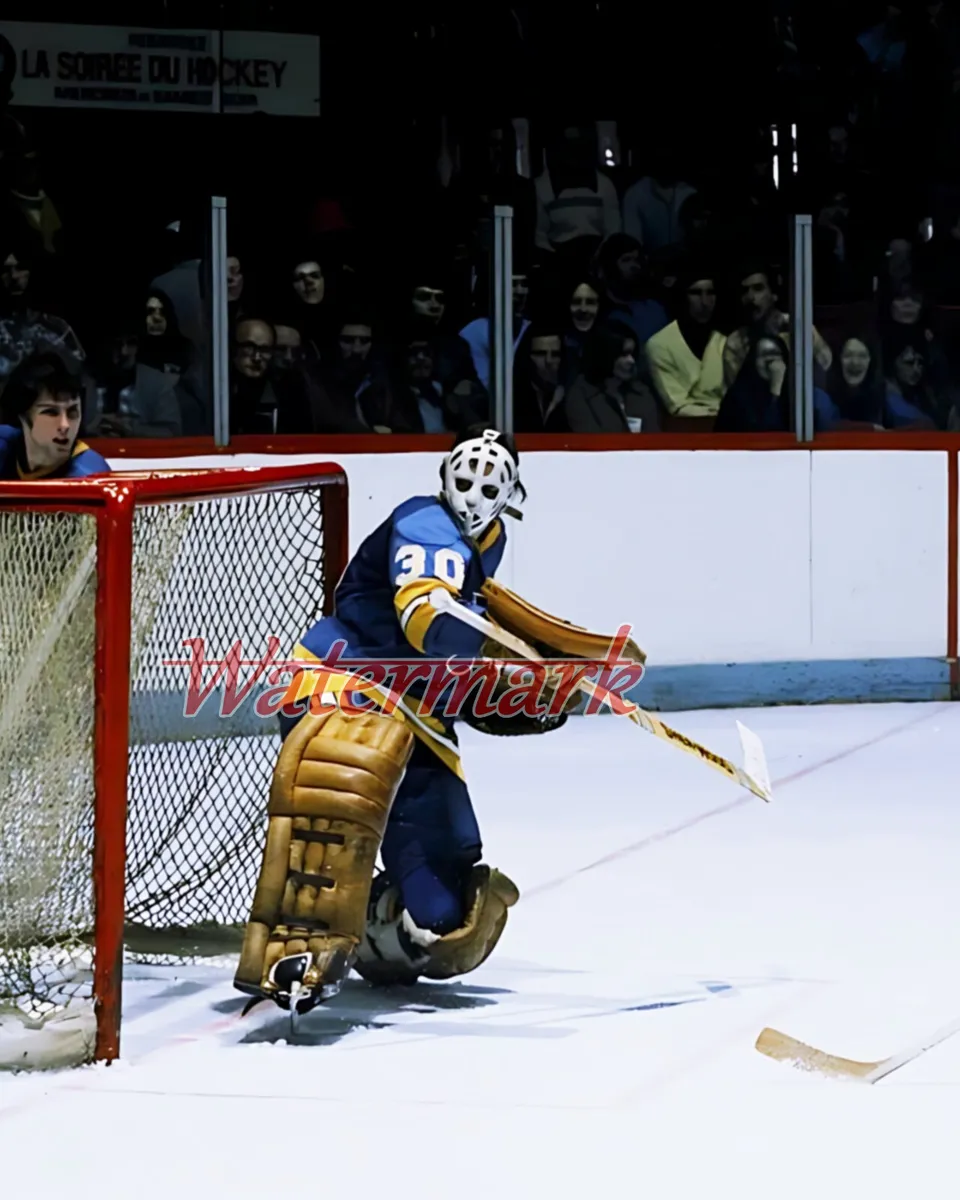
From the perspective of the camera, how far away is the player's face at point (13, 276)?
24.0 feet

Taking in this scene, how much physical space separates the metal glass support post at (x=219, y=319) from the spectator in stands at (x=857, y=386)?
214cm

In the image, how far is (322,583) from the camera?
4594 millimetres

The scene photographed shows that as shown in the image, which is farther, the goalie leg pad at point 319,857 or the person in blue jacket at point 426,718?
the person in blue jacket at point 426,718

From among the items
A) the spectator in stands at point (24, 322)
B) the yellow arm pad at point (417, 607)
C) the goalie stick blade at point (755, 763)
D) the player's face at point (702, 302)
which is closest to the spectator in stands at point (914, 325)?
the player's face at point (702, 302)

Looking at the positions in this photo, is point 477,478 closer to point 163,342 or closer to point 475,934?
point 475,934

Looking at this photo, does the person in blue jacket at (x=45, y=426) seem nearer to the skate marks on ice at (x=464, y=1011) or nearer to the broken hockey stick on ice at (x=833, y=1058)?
the skate marks on ice at (x=464, y=1011)

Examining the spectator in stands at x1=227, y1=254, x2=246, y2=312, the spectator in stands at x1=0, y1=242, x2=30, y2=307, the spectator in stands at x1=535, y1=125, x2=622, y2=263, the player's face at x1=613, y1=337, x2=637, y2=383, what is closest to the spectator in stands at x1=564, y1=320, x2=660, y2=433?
the player's face at x1=613, y1=337, x2=637, y2=383

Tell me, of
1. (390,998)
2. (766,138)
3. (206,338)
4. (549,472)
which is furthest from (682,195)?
(390,998)

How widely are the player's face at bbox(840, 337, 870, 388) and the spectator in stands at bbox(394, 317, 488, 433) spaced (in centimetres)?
132

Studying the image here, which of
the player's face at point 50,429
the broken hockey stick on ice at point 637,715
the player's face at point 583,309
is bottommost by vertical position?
the broken hockey stick on ice at point 637,715

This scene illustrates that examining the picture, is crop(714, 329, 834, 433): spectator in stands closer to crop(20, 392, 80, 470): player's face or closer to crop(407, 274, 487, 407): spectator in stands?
crop(407, 274, 487, 407): spectator in stands

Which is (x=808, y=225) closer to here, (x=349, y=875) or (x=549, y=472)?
(x=549, y=472)

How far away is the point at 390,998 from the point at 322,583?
92 cm

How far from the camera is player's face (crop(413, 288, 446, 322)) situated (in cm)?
781
